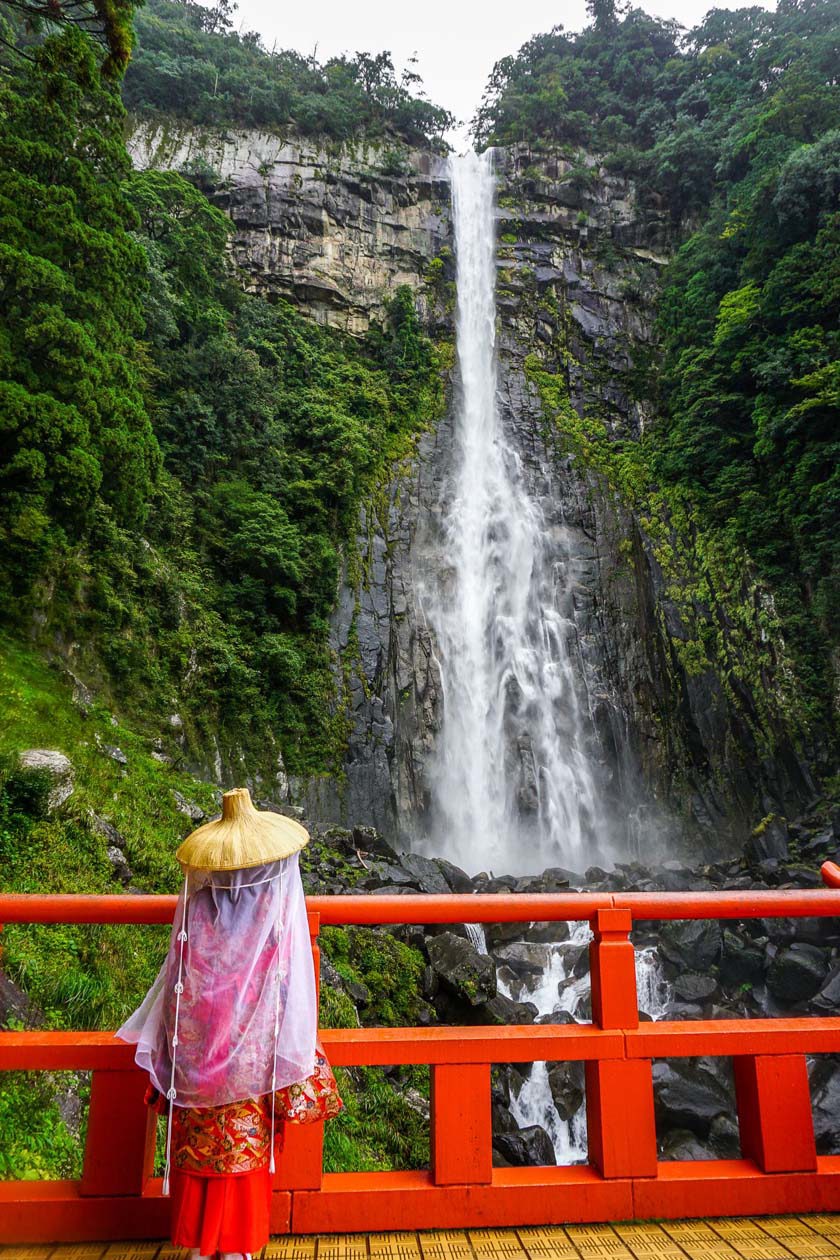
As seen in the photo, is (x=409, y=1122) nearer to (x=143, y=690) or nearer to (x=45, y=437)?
(x=143, y=690)

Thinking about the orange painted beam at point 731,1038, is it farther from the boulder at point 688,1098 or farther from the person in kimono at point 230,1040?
the boulder at point 688,1098

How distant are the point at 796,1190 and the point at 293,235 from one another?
2253 centimetres

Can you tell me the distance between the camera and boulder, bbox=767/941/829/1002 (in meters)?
7.98

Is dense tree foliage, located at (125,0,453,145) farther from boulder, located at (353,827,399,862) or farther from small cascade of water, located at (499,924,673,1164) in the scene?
small cascade of water, located at (499,924,673,1164)

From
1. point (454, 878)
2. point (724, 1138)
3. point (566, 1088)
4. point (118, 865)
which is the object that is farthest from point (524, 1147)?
point (454, 878)

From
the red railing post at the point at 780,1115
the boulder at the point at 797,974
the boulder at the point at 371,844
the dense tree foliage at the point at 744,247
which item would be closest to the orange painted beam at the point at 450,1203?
the red railing post at the point at 780,1115

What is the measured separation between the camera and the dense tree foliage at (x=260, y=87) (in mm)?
20859

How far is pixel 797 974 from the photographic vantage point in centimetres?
806

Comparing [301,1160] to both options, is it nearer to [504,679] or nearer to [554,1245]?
[554,1245]

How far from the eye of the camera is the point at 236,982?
1.74 meters

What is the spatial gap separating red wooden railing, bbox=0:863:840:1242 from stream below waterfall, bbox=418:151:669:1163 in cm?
1189

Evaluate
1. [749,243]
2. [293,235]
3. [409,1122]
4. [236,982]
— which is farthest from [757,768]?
[293,235]

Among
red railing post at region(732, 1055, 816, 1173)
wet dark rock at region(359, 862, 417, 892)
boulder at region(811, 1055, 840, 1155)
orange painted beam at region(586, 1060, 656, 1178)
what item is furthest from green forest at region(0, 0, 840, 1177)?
boulder at region(811, 1055, 840, 1155)

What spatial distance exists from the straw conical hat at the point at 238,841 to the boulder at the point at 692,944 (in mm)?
8514
